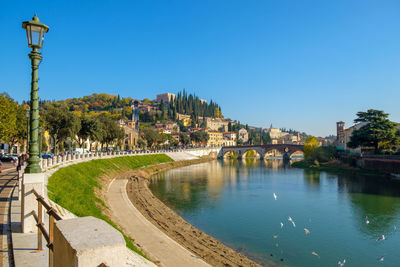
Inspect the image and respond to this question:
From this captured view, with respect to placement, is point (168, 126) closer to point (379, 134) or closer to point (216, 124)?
point (216, 124)

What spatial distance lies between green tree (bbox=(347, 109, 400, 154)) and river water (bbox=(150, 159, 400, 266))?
20640mm

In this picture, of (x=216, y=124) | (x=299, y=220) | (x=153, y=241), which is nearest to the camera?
(x=153, y=241)

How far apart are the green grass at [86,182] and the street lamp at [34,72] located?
5113 mm

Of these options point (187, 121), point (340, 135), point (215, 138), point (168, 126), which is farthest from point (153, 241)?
point (187, 121)

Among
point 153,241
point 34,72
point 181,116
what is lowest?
point 153,241

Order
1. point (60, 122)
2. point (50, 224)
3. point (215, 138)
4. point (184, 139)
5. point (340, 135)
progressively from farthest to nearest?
point (215, 138), point (184, 139), point (340, 135), point (60, 122), point (50, 224)

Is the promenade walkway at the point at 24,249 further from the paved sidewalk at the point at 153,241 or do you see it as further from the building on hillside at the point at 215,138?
the building on hillside at the point at 215,138

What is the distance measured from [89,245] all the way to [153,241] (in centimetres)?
1195

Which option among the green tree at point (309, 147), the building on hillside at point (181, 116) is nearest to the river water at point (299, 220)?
the green tree at point (309, 147)

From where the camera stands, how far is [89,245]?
2.62m

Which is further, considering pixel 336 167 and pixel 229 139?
pixel 229 139

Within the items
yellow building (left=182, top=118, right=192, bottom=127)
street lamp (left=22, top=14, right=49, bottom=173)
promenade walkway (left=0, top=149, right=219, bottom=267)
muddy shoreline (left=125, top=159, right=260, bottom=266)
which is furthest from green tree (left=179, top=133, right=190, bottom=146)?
street lamp (left=22, top=14, right=49, bottom=173)

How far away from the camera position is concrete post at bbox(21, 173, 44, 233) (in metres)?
6.75

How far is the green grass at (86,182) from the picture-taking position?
1350 centimetres
